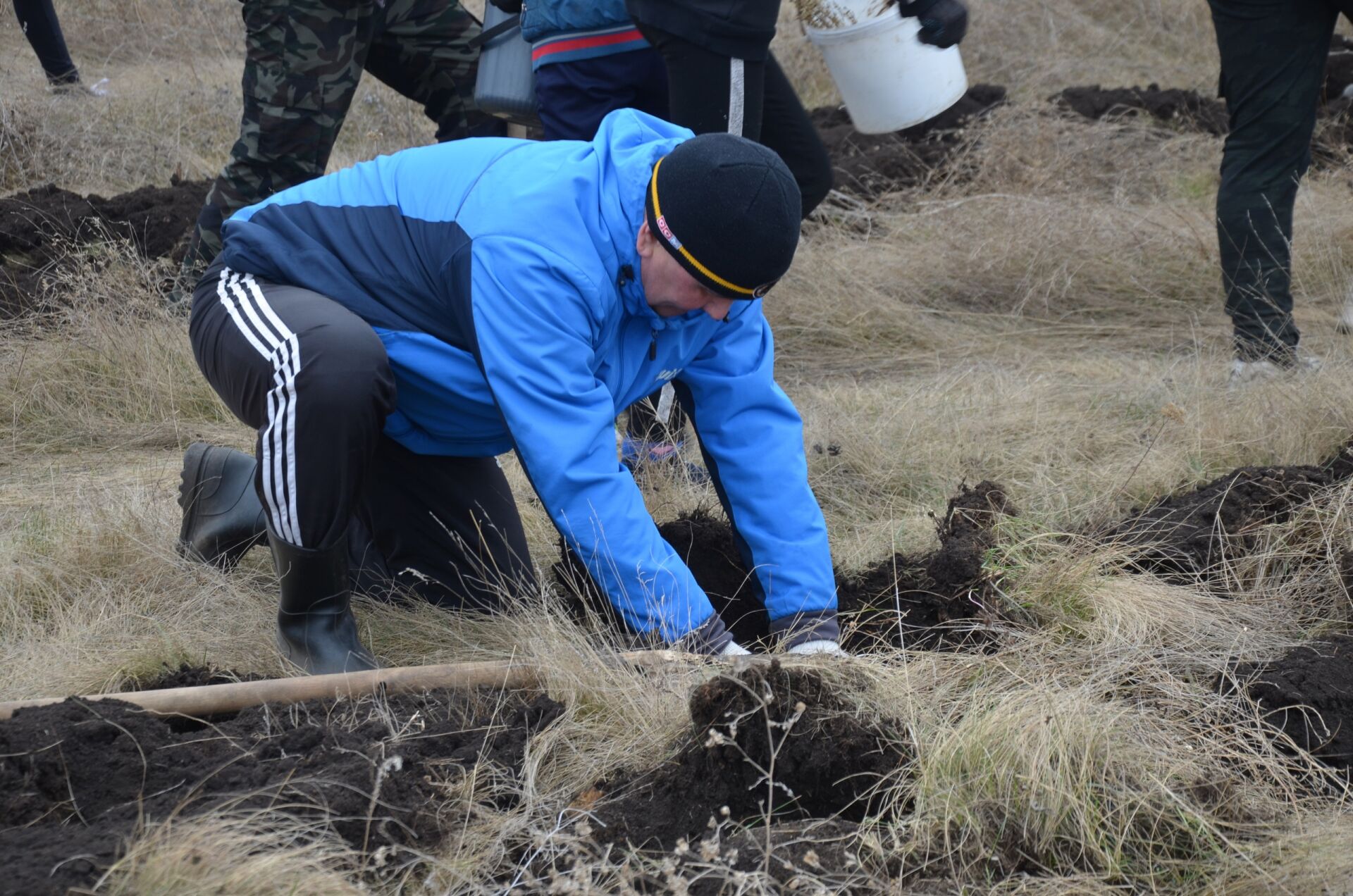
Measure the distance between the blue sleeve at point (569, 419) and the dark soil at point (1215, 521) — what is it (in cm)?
113

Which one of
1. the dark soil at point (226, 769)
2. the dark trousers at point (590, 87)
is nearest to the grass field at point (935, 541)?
the dark soil at point (226, 769)

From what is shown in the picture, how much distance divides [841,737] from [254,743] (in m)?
0.96

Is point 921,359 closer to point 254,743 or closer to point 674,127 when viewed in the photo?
point 674,127

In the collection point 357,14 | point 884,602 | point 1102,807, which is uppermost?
point 357,14

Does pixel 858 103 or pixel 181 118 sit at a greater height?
pixel 858 103

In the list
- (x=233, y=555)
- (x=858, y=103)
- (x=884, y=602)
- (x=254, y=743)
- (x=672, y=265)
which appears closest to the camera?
(x=254, y=743)

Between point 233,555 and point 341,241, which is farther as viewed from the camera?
point 233,555

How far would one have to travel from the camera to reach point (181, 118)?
778 centimetres

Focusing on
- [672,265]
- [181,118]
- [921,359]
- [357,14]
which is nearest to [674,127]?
[672,265]

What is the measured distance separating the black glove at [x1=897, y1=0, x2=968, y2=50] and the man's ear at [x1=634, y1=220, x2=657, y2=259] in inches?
69.4

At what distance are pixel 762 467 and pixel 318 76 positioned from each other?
2.38 metres

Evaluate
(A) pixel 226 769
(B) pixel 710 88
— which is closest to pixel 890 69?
(B) pixel 710 88

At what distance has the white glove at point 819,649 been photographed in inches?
92.0

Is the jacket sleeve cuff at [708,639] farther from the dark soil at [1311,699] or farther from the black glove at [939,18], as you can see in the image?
the black glove at [939,18]
